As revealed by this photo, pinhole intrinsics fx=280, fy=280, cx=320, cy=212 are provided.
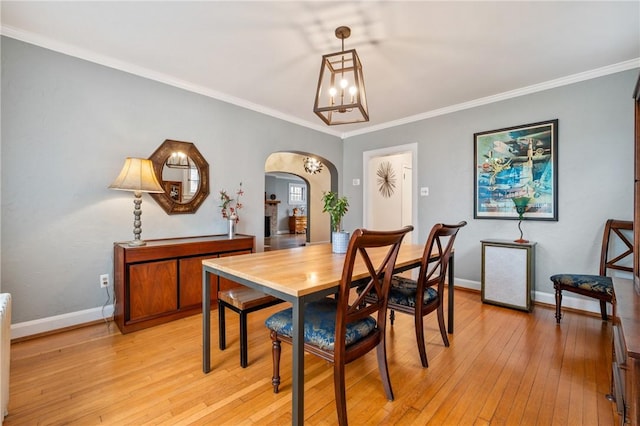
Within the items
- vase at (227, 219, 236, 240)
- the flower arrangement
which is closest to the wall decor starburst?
the flower arrangement

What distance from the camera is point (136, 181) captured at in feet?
8.35

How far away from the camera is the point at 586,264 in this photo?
116 inches

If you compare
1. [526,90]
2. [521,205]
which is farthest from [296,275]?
[526,90]

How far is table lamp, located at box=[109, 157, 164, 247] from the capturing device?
8.27 ft

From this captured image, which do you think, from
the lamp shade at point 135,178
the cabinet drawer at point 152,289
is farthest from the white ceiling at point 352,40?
the cabinet drawer at point 152,289

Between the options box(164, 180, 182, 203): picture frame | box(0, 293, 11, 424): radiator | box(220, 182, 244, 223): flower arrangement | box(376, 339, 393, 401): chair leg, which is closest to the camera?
box(0, 293, 11, 424): radiator

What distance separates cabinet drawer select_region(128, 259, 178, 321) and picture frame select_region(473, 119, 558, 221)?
12.0 ft

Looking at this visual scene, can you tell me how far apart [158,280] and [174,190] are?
104cm

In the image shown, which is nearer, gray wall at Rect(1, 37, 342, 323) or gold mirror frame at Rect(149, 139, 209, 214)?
gray wall at Rect(1, 37, 342, 323)

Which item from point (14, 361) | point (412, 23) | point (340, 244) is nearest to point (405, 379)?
point (340, 244)

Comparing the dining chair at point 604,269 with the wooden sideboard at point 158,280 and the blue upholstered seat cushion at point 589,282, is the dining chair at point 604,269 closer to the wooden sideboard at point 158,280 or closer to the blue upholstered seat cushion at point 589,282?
the blue upholstered seat cushion at point 589,282

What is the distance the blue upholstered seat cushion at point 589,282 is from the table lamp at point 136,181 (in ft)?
12.9

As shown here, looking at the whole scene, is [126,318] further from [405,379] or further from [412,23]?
[412,23]

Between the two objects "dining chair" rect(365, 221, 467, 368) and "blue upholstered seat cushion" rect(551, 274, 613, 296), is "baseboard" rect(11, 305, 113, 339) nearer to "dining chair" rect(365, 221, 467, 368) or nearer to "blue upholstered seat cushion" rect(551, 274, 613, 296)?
"dining chair" rect(365, 221, 467, 368)
